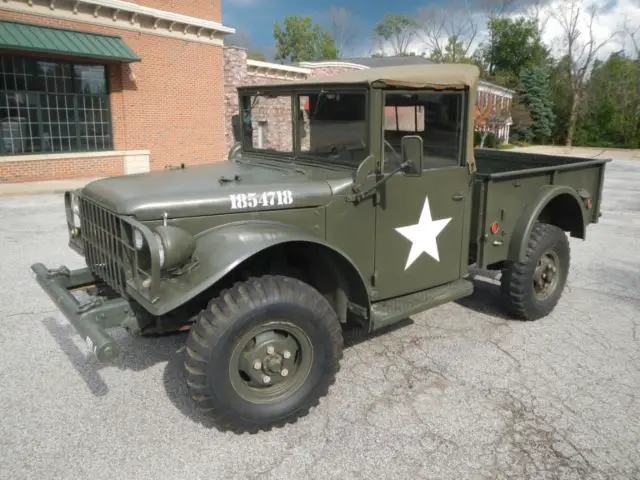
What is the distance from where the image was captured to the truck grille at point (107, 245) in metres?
2.97

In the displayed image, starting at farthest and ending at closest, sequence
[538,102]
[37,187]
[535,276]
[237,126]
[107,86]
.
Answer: [538,102]
[107,86]
[37,187]
[535,276]
[237,126]

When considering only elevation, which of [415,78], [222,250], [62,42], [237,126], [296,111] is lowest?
[222,250]

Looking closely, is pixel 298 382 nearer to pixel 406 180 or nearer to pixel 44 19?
pixel 406 180

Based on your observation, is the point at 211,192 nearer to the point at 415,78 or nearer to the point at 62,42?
the point at 415,78

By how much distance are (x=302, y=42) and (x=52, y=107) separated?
53646mm

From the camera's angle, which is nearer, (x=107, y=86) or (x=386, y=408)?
(x=386, y=408)

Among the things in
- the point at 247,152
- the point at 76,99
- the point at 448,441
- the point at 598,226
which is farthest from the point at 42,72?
the point at 448,441

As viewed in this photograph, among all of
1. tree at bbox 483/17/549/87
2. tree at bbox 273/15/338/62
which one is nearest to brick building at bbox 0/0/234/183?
tree at bbox 483/17/549/87

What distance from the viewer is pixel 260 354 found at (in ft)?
9.75

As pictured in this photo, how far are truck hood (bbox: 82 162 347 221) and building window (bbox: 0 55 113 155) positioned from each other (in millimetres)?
12074

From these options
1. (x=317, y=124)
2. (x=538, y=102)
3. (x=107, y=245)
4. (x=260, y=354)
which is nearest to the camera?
(x=260, y=354)

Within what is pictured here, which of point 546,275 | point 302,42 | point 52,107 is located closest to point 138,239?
point 546,275

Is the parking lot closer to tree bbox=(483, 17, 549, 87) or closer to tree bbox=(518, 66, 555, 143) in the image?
tree bbox=(518, 66, 555, 143)

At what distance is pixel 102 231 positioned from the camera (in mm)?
3275
